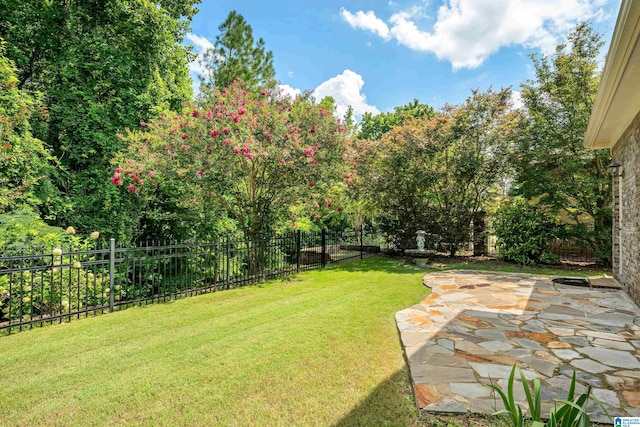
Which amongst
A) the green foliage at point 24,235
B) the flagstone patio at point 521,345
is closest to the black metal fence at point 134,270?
the green foliage at point 24,235

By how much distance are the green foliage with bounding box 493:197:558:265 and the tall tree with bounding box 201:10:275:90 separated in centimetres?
1330

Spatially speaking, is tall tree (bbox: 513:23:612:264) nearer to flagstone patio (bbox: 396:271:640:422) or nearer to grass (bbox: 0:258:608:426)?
flagstone patio (bbox: 396:271:640:422)

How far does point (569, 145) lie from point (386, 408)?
1004 cm

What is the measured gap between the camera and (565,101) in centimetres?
895

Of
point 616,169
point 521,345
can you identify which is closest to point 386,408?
point 521,345

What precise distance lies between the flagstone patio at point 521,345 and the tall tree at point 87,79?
29.5ft

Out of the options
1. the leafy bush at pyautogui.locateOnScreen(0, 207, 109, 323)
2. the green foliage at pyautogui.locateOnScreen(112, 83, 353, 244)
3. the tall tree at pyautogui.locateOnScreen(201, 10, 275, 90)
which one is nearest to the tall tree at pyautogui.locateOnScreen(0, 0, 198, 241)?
the green foliage at pyautogui.locateOnScreen(112, 83, 353, 244)

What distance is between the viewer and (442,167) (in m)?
10.5

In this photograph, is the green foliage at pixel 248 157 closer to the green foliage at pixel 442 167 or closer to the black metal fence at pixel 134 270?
the black metal fence at pixel 134 270

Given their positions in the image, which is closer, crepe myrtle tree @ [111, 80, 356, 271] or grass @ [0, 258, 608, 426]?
grass @ [0, 258, 608, 426]

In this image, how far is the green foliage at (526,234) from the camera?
9.38 m

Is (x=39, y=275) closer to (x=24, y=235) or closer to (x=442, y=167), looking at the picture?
(x=24, y=235)

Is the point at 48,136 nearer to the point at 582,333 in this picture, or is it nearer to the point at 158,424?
the point at 158,424

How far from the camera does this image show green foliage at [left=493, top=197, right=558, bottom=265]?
9.38 meters
